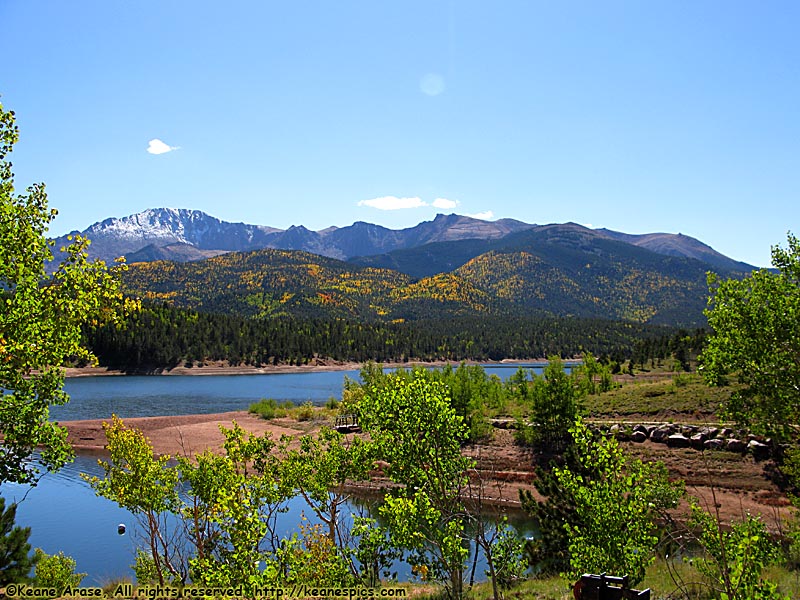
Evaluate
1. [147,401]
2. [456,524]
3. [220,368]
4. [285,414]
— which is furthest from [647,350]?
[220,368]

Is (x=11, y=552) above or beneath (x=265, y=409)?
above

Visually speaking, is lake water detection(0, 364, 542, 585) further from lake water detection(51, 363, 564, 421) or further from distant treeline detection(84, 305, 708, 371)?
distant treeline detection(84, 305, 708, 371)

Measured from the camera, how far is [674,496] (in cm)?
1692

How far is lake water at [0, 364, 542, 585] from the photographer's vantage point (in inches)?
1064

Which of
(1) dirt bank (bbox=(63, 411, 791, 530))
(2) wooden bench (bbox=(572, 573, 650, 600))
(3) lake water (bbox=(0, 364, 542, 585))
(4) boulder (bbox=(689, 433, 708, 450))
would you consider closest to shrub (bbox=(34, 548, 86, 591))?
(3) lake water (bbox=(0, 364, 542, 585))

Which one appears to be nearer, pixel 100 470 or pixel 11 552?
pixel 11 552

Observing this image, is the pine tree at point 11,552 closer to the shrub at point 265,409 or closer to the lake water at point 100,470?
the lake water at point 100,470

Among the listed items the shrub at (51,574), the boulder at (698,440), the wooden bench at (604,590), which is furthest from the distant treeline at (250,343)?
the wooden bench at (604,590)

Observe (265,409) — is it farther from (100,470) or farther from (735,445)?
(735,445)

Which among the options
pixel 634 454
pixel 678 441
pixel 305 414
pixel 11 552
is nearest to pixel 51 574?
pixel 11 552

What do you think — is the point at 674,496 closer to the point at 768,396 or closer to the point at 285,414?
the point at 768,396

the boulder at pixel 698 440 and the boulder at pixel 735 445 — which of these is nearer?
the boulder at pixel 735 445

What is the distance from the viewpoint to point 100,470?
132 feet

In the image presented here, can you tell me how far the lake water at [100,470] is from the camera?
2702 centimetres
